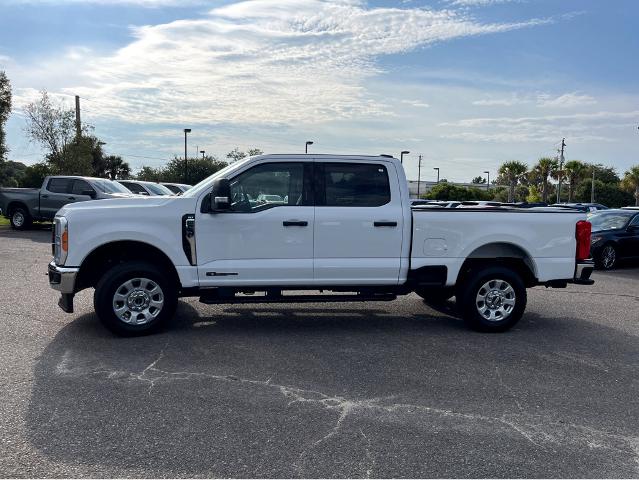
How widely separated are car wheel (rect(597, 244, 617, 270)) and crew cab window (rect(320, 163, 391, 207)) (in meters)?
9.55

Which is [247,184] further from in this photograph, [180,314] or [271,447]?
[271,447]

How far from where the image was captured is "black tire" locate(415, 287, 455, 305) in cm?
751

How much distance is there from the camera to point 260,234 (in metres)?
6.47

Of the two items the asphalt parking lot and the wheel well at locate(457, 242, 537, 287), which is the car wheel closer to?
the asphalt parking lot

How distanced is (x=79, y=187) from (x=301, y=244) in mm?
14096

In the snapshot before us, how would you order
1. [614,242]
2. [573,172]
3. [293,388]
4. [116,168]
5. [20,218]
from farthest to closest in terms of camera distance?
[573,172] < [116,168] < [20,218] < [614,242] < [293,388]

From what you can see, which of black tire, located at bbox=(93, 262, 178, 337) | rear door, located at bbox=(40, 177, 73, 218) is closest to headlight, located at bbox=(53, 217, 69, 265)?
black tire, located at bbox=(93, 262, 178, 337)

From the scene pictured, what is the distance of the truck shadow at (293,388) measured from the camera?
3695mm

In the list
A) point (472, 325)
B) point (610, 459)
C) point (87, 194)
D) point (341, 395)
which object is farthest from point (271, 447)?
point (87, 194)

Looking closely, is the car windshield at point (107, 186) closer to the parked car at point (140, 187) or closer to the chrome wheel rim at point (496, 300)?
the parked car at point (140, 187)

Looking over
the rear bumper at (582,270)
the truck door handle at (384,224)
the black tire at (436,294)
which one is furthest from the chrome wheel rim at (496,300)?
the truck door handle at (384,224)

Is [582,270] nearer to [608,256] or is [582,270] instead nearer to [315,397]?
[315,397]

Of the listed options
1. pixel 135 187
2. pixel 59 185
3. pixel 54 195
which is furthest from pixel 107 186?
pixel 135 187

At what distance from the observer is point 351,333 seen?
680 cm
